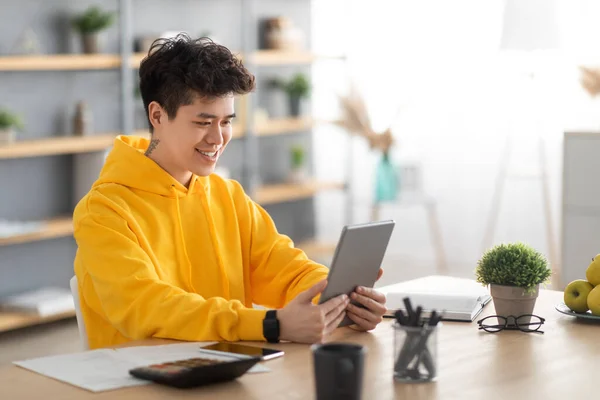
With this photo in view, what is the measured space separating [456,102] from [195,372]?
5.10 meters

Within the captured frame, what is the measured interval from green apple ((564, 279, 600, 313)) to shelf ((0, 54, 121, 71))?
2.99m

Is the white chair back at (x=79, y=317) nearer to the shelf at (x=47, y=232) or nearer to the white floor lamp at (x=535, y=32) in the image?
the shelf at (x=47, y=232)

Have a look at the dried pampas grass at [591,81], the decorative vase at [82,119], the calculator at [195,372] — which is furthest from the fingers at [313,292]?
the dried pampas grass at [591,81]

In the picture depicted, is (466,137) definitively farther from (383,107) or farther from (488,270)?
(488,270)

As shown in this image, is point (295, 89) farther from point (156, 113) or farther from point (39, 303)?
point (156, 113)

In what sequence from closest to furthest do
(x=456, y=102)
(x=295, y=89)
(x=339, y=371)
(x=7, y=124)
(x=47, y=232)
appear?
(x=339, y=371) → (x=7, y=124) → (x=47, y=232) → (x=295, y=89) → (x=456, y=102)

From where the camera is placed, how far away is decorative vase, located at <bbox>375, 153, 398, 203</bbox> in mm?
5984

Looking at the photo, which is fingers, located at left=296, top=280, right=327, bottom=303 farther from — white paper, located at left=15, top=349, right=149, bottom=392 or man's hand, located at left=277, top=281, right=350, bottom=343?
white paper, located at left=15, top=349, right=149, bottom=392

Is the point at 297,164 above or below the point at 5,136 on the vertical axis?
below

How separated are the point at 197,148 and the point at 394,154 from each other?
14.6 feet

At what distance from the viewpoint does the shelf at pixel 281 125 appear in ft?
19.0

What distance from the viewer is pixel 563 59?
601cm

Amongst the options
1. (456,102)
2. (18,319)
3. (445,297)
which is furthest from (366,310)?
(456,102)

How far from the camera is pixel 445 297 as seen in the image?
2.21m
